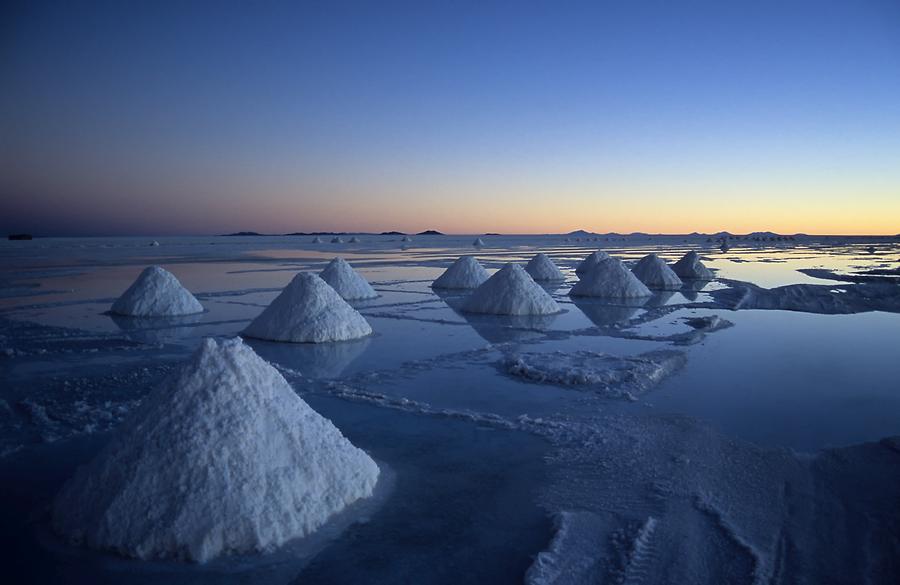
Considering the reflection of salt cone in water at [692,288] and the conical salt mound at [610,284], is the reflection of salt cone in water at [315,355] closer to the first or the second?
the conical salt mound at [610,284]

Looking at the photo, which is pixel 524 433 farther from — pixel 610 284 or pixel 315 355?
pixel 610 284

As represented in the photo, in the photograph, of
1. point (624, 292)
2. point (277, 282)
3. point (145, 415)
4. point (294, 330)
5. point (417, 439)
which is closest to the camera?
point (145, 415)

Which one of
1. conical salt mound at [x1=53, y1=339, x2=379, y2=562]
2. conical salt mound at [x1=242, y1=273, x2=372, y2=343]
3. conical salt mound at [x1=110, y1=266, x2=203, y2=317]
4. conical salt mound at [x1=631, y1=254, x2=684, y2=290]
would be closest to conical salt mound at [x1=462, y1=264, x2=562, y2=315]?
conical salt mound at [x1=242, y1=273, x2=372, y2=343]

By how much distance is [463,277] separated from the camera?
15.8 metres

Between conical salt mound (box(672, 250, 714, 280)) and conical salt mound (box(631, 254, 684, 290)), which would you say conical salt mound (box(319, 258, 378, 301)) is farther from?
conical salt mound (box(672, 250, 714, 280))

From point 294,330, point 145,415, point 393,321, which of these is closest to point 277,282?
point 393,321

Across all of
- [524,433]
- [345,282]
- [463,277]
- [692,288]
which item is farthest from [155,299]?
[692,288]

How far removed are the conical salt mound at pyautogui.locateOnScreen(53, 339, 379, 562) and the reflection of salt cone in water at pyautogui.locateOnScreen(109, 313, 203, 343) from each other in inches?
224

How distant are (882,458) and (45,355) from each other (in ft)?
28.2

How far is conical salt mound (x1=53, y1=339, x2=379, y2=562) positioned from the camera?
2.73 m

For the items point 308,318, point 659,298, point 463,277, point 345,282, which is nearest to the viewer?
point 308,318

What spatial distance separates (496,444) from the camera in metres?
4.24

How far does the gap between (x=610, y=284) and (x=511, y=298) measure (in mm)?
3942

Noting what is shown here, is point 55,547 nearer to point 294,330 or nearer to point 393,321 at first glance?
point 294,330
